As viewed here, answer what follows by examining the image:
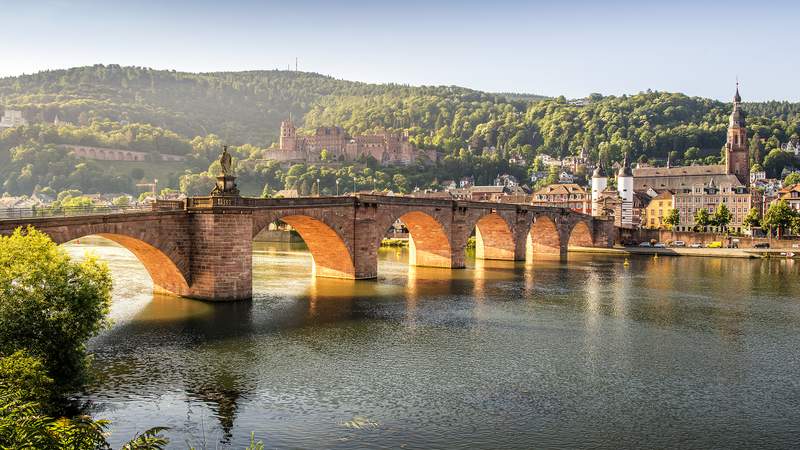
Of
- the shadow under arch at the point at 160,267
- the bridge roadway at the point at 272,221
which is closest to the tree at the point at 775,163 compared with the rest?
the bridge roadway at the point at 272,221

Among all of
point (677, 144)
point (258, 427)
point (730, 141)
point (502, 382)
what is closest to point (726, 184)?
point (730, 141)

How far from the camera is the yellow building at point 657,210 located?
424 ft

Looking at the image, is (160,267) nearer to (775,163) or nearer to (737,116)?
(737,116)

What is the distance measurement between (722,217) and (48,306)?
110650mm

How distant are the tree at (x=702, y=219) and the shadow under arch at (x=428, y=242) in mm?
65596

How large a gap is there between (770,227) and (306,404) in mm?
99308

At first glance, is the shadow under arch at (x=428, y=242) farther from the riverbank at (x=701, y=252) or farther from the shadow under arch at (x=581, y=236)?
the shadow under arch at (x=581, y=236)

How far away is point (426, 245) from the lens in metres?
67.6

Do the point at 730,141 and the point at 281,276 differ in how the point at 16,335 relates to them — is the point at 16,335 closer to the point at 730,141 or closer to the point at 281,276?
the point at 281,276

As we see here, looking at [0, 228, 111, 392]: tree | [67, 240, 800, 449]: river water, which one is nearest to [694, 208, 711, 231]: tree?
[67, 240, 800, 449]: river water

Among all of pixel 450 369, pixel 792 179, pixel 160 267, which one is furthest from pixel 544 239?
pixel 792 179

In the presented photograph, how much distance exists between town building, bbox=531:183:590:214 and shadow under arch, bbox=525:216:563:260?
44656mm

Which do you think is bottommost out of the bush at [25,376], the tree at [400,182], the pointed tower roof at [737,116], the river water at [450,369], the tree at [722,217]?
the river water at [450,369]

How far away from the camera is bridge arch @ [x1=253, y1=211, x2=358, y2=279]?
5053 cm
